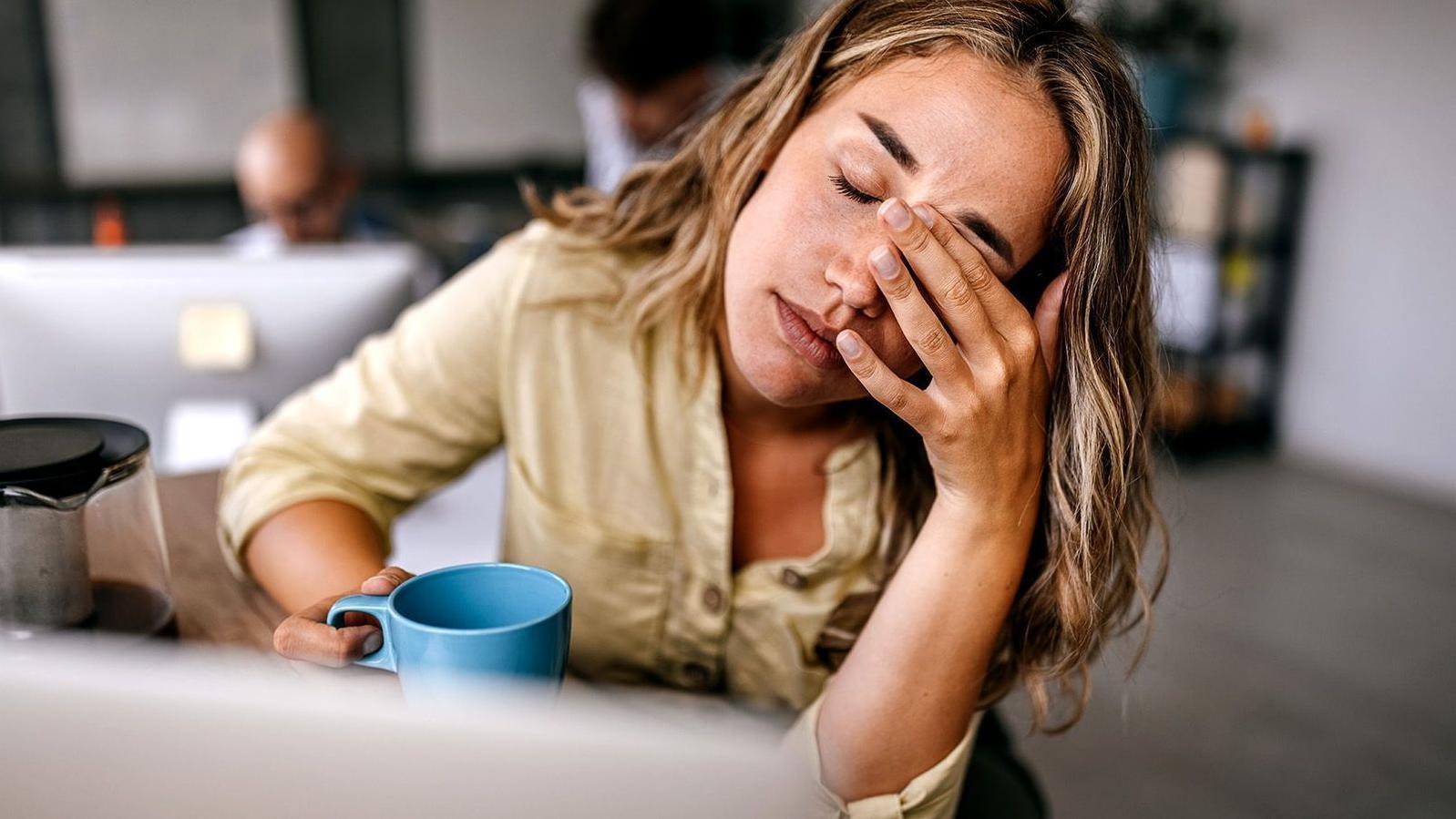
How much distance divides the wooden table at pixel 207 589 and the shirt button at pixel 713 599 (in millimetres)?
369

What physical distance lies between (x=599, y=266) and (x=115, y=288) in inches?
25.4

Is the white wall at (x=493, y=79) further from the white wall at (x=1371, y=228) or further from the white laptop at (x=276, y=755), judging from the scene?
the white laptop at (x=276, y=755)

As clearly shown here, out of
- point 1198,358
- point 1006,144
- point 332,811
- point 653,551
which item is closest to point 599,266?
point 653,551

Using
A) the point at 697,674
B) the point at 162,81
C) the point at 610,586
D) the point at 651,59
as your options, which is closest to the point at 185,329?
the point at 610,586

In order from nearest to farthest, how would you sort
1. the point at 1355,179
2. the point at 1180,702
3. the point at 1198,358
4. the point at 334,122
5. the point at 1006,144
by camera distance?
the point at 1006,144 < the point at 1180,702 < the point at 1355,179 < the point at 1198,358 < the point at 334,122

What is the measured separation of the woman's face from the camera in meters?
0.77

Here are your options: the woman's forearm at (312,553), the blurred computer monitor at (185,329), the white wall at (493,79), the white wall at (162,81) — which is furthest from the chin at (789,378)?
the white wall at (493,79)

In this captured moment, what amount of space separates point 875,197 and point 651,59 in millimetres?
1708

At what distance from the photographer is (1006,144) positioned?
0.77 metres

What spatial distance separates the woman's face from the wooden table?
1.48 ft

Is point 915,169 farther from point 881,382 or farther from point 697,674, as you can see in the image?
point 697,674

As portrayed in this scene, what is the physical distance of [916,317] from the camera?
738 mm

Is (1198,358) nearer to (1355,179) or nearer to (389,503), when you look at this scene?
(1355,179)

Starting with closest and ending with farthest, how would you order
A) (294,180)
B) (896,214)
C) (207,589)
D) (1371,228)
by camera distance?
(896,214) → (207,589) → (294,180) → (1371,228)
